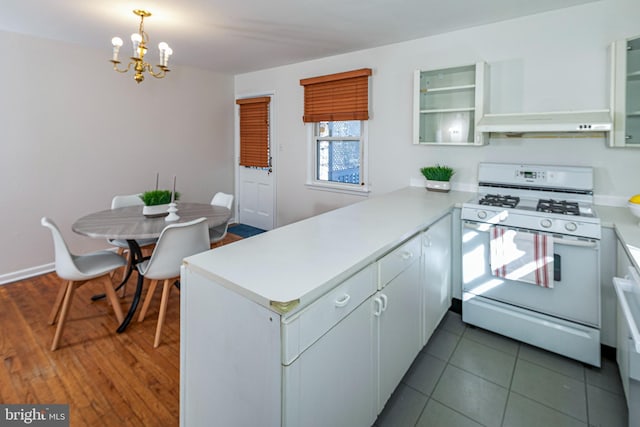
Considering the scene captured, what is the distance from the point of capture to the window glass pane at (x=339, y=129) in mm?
3865

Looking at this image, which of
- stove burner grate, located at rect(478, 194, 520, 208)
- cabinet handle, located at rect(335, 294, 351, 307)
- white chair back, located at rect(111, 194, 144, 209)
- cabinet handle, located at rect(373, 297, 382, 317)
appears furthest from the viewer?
white chair back, located at rect(111, 194, 144, 209)

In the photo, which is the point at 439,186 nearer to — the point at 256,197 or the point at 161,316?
the point at 161,316

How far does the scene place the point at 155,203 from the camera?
2.70 metres

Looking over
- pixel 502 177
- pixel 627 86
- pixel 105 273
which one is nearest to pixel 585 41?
pixel 627 86

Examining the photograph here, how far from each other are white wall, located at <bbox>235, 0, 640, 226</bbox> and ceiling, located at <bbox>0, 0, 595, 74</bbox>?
0.12 m

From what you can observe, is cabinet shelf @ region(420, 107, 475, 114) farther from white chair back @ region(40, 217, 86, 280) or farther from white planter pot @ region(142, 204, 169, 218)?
white chair back @ region(40, 217, 86, 280)

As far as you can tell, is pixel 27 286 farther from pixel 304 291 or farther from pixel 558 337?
pixel 558 337

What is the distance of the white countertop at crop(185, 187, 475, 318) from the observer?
1.07 meters

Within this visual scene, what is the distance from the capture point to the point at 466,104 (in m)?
2.84

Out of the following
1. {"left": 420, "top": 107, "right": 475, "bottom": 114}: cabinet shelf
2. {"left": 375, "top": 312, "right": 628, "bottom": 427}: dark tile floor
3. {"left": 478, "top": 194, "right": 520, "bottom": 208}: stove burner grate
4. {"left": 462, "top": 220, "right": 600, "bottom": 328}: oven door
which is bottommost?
{"left": 375, "top": 312, "right": 628, "bottom": 427}: dark tile floor

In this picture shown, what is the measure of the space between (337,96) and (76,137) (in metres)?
2.89

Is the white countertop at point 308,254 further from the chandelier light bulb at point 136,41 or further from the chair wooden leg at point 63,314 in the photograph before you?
the chandelier light bulb at point 136,41

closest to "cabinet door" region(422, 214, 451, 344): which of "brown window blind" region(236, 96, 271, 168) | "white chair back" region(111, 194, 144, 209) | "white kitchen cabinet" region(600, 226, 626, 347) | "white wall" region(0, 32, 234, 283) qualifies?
"white kitchen cabinet" region(600, 226, 626, 347)

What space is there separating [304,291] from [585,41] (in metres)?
2.82
